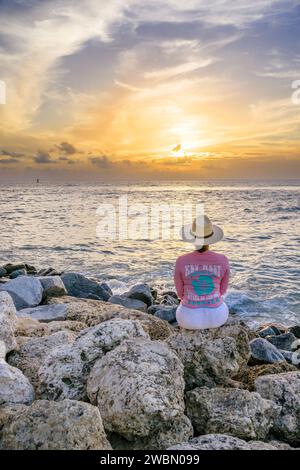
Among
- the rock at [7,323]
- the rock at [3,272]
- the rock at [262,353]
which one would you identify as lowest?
the rock at [3,272]

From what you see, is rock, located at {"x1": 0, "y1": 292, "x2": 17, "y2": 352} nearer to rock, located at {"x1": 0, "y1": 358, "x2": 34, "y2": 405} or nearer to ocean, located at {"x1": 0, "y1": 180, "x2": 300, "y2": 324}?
rock, located at {"x1": 0, "y1": 358, "x2": 34, "y2": 405}

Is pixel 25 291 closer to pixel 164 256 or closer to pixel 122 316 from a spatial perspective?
pixel 122 316

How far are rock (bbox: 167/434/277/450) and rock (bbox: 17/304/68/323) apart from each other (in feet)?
13.6

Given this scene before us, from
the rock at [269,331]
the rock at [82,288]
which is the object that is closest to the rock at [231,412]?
the rock at [269,331]

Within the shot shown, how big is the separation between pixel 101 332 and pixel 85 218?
1054 inches

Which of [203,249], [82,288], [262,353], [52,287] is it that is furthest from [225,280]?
[82,288]

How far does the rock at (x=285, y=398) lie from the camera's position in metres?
4.19

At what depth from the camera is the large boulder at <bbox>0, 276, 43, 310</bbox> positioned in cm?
898

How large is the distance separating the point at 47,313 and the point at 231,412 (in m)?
4.36

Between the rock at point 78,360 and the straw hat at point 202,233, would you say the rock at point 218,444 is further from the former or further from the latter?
the straw hat at point 202,233

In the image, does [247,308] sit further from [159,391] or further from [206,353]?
[159,391]

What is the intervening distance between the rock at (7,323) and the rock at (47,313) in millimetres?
1806
